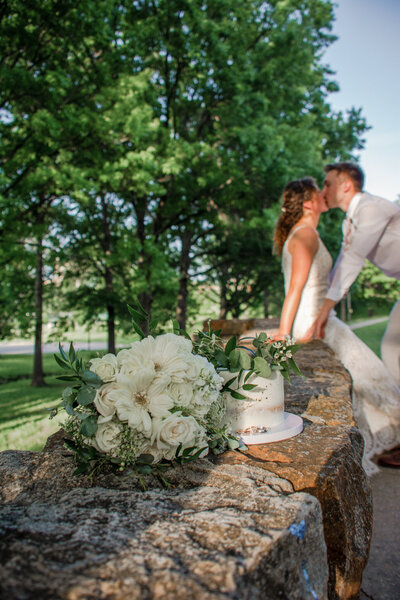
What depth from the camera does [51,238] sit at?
10656 mm

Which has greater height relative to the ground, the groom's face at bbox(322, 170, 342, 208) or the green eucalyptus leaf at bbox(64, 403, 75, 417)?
the groom's face at bbox(322, 170, 342, 208)

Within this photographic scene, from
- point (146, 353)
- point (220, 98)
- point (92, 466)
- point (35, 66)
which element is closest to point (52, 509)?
point (92, 466)

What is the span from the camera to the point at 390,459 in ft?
12.3

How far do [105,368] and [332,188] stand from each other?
354 cm

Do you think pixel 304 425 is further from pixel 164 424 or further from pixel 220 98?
pixel 220 98

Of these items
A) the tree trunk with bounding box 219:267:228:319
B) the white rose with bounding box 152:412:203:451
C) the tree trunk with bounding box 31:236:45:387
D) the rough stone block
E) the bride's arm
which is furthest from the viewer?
the tree trunk with bounding box 219:267:228:319

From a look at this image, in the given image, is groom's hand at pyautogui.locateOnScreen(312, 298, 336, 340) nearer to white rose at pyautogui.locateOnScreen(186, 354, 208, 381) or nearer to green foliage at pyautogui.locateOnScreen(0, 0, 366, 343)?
white rose at pyautogui.locateOnScreen(186, 354, 208, 381)

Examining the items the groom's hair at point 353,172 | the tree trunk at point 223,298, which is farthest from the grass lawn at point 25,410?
the tree trunk at point 223,298

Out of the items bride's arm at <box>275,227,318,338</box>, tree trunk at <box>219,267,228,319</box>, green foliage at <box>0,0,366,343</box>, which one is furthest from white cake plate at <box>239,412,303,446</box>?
tree trunk at <box>219,267,228,319</box>

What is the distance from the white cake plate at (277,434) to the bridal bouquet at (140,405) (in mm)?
310

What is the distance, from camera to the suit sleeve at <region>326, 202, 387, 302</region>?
13.5 ft

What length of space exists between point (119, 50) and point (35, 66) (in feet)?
6.39

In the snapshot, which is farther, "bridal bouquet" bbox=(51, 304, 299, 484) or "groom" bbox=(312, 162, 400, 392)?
"groom" bbox=(312, 162, 400, 392)

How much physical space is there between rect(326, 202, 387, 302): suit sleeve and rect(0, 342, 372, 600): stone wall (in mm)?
2290
